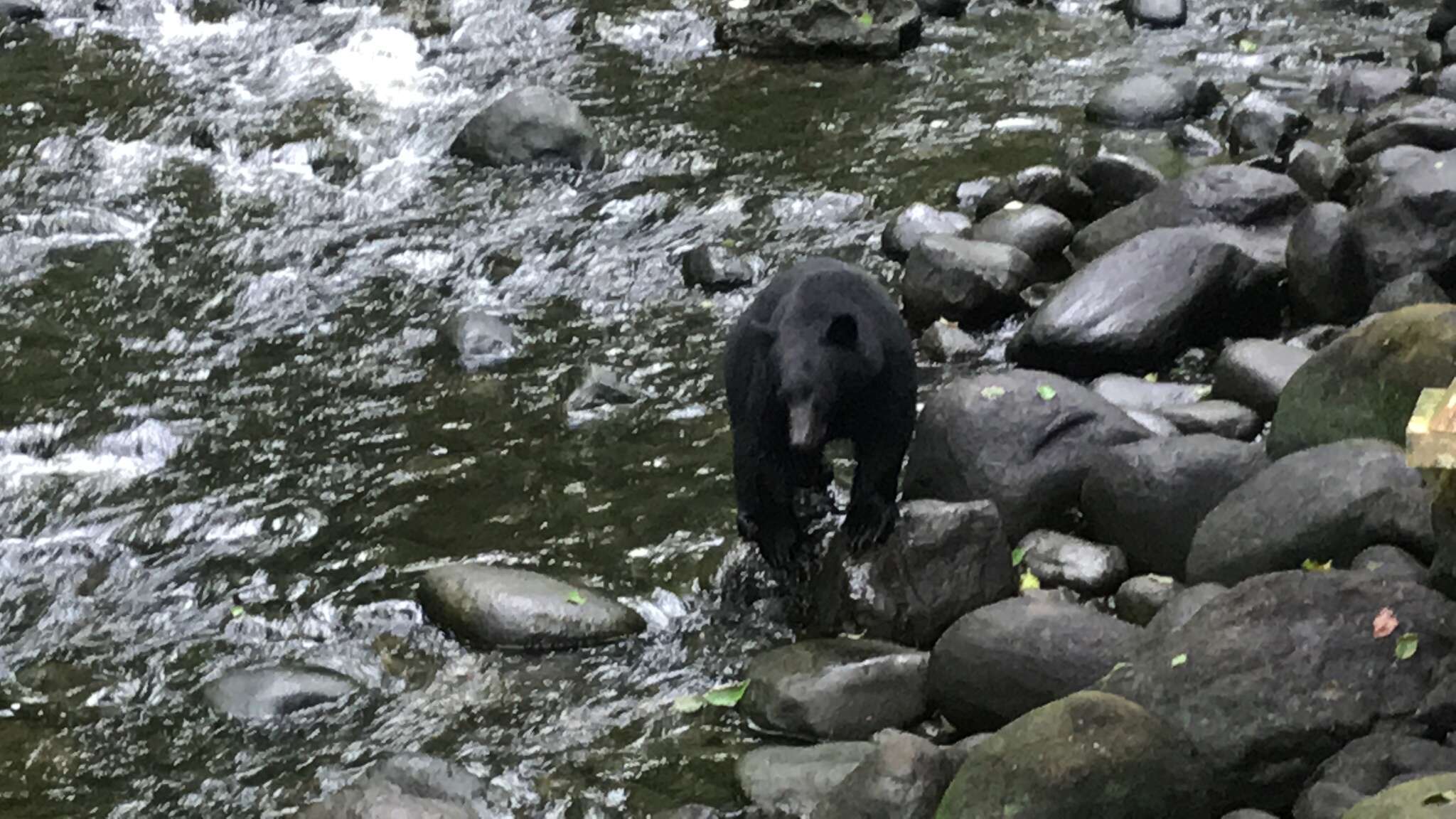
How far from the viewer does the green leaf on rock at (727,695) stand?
5254 millimetres

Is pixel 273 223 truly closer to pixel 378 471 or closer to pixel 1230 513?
pixel 378 471

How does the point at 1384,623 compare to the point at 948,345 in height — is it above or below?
above

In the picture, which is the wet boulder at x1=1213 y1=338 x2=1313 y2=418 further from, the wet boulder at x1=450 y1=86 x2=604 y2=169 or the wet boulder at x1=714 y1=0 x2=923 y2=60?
the wet boulder at x1=714 y1=0 x2=923 y2=60

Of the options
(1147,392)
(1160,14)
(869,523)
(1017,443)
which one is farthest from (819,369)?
(1160,14)

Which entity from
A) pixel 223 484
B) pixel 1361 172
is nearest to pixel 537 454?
pixel 223 484

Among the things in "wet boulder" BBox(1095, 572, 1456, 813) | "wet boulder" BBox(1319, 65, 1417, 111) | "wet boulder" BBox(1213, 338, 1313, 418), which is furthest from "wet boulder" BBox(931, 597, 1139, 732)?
"wet boulder" BBox(1319, 65, 1417, 111)

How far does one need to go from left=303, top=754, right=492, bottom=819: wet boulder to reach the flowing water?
0.17 metres

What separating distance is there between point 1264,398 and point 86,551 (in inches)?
195

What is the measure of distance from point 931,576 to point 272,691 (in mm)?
2369

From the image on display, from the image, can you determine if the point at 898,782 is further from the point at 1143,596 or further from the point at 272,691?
the point at 272,691

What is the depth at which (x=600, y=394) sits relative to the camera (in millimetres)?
7477

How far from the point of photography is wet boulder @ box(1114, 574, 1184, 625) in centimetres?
523

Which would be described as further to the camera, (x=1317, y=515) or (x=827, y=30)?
(x=827, y=30)

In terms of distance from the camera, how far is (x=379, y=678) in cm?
553
